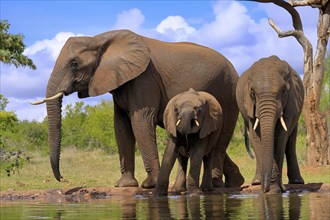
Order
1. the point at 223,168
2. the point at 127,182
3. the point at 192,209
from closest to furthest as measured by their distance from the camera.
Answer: the point at 192,209
the point at 127,182
the point at 223,168

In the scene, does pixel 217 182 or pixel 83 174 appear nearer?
pixel 217 182

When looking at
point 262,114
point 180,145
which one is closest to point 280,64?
point 262,114

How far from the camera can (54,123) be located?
12828 mm

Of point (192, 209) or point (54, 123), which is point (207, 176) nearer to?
point (54, 123)

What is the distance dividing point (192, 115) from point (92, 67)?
2.53 meters

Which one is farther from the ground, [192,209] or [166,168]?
[166,168]

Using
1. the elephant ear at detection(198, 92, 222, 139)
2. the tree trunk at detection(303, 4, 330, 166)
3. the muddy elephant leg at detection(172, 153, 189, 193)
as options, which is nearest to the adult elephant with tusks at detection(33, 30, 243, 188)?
the muddy elephant leg at detection(172, 153, 189, 193)

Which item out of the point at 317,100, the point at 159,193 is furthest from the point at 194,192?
the point at 317,100

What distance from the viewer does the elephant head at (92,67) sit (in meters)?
13.0

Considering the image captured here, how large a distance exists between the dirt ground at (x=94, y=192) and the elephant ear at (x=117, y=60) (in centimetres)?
165

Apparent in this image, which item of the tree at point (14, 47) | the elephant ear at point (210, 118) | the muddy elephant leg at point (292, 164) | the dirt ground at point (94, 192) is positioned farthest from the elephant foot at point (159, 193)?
the tree at point (14, 47)

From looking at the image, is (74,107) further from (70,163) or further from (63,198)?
(63,198)

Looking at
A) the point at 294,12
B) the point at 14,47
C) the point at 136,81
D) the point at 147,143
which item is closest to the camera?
the point at 147,143

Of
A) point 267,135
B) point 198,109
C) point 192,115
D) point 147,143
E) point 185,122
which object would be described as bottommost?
point 267,135
